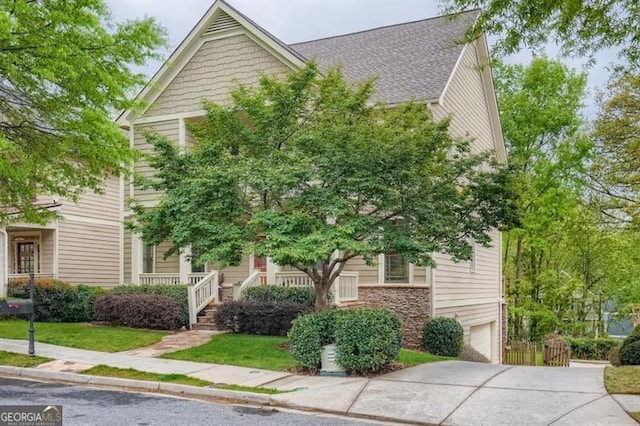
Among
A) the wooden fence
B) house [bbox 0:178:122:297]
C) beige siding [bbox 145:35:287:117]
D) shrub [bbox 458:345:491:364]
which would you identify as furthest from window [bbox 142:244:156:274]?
the wooden fence

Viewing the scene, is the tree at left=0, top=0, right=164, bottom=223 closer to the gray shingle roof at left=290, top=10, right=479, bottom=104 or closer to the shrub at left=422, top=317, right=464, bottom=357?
the gray shingle roof at left=290, top=10, right=479, bottom=104

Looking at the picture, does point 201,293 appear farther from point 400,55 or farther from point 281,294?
point 400,55

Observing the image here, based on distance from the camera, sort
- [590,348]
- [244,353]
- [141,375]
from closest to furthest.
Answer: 1. [141,375]
2. [244,353]
3. [590,348]

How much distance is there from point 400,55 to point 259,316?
9917 millimetres

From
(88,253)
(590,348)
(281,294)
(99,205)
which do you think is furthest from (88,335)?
(590,348)

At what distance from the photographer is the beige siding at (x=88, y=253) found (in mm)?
22812

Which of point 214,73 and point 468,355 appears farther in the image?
point 214,73

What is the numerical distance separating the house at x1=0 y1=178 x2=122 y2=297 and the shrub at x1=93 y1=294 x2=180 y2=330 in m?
5.12

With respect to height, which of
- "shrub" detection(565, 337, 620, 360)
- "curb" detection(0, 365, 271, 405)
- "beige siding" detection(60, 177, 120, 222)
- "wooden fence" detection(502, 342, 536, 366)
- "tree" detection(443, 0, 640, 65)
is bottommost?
"shrub" detection(565, 337, 620, 360)

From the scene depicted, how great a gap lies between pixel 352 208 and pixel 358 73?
324 inches

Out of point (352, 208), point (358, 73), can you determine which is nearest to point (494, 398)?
point (352, 208)

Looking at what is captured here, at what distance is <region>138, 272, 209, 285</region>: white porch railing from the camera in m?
18.5

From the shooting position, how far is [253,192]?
11.9 metres

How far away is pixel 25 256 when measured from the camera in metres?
24.4
